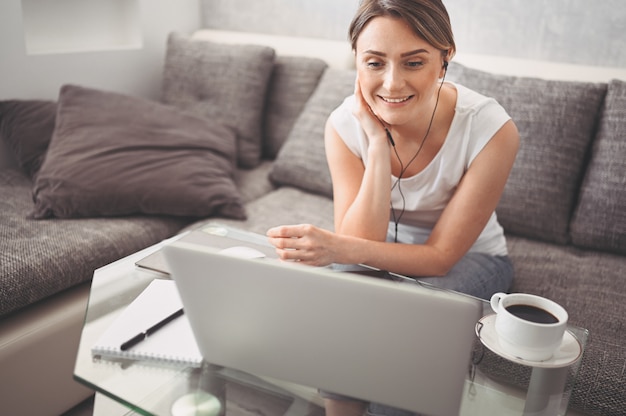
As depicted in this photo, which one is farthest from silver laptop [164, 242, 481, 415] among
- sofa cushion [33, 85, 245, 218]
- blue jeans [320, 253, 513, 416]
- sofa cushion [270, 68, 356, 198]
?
sofa cushion [270, 68, 356, 198]

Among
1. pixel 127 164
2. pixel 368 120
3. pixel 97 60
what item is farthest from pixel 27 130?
pixel 368 120

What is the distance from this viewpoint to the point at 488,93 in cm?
181

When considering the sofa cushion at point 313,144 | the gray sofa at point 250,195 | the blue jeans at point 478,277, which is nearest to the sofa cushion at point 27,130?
the gray sofa at point 250,195

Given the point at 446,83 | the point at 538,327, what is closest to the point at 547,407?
the point at 538,327

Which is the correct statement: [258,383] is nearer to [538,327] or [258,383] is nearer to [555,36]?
[538,327]

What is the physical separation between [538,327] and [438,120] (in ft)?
2.29

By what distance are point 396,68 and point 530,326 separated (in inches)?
24.4

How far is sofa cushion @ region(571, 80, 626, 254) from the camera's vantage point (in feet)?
5.37

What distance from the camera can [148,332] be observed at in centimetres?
96

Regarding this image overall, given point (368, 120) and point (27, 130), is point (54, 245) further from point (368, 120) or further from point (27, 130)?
point (368, 120)

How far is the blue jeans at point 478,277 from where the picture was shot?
134 cm

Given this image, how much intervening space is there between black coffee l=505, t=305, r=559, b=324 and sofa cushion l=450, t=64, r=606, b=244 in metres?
0.91

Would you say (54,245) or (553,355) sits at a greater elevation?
(553,355)

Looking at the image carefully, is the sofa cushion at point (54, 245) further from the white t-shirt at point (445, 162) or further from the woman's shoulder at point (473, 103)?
the woman's shoulder at point (473, 103)
